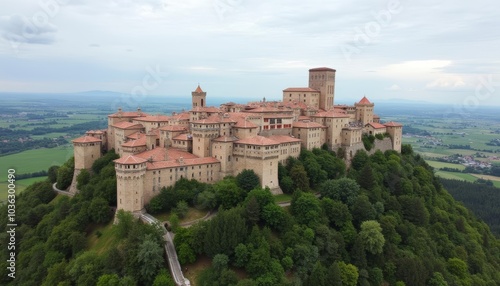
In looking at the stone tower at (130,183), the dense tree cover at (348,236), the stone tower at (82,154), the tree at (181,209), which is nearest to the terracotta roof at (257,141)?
the dense tree cover at (348,236)

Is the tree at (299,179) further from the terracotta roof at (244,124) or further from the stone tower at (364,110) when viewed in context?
the stone tower at (364,110)

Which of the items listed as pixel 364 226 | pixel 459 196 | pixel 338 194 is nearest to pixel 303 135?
pixel 338 194

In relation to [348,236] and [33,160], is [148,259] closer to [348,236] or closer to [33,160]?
[348,236]

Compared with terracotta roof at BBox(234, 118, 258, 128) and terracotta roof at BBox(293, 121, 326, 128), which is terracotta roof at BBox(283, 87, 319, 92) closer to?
terracotta roof at BBox(293, 121, 326, 128)

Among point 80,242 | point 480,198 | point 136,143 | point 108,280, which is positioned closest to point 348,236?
point 108,280

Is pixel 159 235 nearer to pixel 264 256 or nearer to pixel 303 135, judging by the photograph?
pixel 264 256

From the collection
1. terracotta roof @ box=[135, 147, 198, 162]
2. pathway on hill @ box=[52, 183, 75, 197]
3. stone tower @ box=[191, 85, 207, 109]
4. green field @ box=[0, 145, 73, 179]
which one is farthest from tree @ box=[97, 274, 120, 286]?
green field @ box=[0, 145, 73, 179]
